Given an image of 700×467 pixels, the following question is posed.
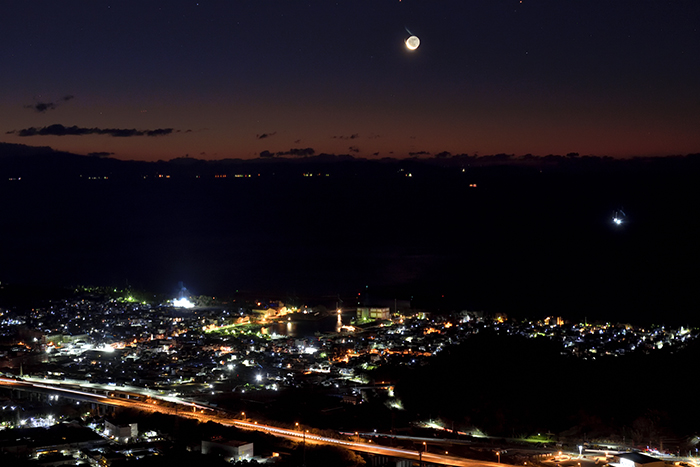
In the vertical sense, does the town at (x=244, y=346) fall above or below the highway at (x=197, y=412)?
below

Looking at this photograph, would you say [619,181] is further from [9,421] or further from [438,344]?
[9,421]

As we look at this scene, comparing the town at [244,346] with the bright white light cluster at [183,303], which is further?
the bright white light cluster at [183,303]

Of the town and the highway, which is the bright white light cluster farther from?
the highway

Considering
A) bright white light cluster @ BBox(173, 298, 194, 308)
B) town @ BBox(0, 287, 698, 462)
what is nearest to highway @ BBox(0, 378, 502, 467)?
town @ BBox(0, 287, 698, 462)

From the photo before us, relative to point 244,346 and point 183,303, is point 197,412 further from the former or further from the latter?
point 183,303

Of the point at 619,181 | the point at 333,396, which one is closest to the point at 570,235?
the point at 619,181

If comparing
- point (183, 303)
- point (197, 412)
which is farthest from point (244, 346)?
point (183, 303)

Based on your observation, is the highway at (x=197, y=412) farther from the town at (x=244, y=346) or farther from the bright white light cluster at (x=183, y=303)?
the bright white light cluster at (x=183, y=303)

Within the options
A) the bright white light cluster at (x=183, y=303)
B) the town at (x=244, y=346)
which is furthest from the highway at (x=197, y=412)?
the bright white light cluster at (x=183, y=303)
